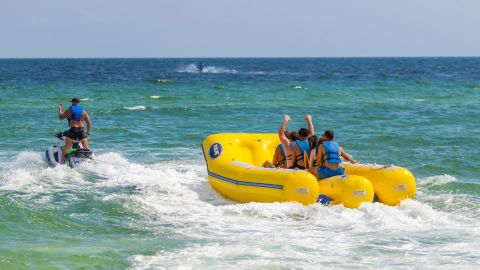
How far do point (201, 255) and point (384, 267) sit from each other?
5.81 feet

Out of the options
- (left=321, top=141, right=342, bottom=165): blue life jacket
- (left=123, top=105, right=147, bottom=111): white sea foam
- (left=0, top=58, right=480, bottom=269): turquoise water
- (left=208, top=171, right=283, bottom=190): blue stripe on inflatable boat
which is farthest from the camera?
(left=123, top=105, right=147, bottom=111): white sea foam

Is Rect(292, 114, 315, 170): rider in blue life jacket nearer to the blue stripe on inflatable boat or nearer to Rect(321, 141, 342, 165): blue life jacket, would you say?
Rect(321, 141, 342, 165): blue life jacket

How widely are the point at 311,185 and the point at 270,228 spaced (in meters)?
0.86

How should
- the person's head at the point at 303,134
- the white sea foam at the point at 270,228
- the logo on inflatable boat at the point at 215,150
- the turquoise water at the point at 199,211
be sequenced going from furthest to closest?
the logo on inflatable boat at the point at 215,150 → the person's head at the point at 303,134 → the turquoise water at the point at 199,211 → the white sea foam at the point at 270,228

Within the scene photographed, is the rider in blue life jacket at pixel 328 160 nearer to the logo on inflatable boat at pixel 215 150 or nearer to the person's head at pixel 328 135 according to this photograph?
the person's head at pixel 328 135

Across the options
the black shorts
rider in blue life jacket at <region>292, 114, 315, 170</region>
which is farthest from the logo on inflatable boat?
the black shorts

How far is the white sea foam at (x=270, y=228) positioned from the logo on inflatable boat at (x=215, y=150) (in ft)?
1.68

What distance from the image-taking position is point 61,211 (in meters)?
8.97

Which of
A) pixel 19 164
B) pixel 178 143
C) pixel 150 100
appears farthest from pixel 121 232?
pixel 150 100

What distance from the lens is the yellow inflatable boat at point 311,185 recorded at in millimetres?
8523

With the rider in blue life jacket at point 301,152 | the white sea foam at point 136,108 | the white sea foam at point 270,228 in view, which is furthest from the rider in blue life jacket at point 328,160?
the white sea foam at point 136,108

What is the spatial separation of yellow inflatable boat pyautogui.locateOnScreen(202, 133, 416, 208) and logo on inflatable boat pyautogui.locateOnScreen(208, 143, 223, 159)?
0.25 meters

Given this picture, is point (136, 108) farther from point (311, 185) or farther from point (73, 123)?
point (311, 185)

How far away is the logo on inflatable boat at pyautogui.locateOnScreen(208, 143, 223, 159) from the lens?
10.4 metres
